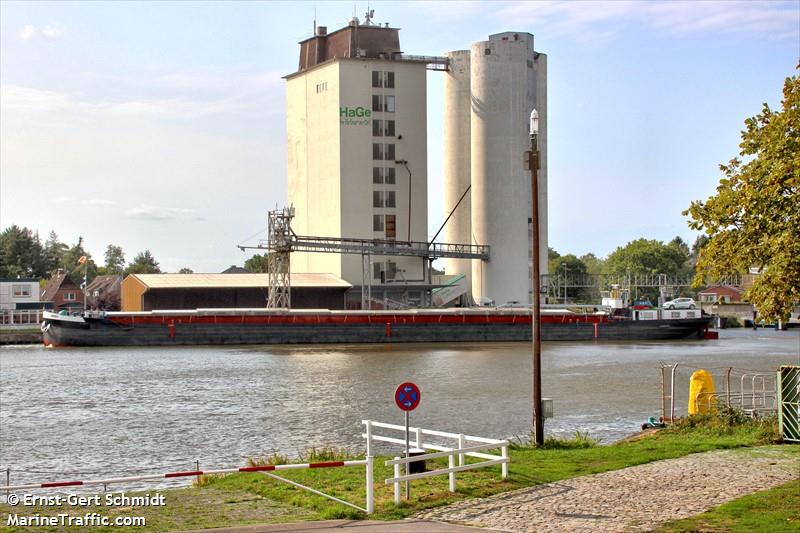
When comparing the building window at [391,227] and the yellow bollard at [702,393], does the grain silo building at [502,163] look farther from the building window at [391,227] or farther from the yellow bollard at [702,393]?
the yellow bollard at [702,393]

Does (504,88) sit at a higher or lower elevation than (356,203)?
higher

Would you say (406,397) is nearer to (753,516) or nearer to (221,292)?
(753,516)

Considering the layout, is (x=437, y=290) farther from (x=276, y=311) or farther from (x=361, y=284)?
(x=276, y=311)

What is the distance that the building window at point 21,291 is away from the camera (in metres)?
100

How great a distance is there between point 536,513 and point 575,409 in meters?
19.6

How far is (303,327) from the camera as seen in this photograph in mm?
71438

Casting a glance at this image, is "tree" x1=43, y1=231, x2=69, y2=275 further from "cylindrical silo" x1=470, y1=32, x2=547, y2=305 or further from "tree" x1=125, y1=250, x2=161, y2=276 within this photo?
"cylindrical silo" x1=470, y1=32, x2=547, y2=305

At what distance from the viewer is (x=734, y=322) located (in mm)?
118312

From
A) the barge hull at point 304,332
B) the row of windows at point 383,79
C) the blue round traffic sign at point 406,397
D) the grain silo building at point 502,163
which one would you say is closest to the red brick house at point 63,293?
the barge hull at point 304,332

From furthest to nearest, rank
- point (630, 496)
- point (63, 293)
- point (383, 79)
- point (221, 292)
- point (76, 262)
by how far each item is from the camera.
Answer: point (76, 262) < point (63, 293) < point (383, 79) < point (221, 292) < point (630, 496)

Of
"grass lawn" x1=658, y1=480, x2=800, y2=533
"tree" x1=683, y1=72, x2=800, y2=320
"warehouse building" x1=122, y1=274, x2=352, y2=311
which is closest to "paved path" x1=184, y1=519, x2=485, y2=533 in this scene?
"grass lawn" x1=658, y1=480, x2=800, y2=533

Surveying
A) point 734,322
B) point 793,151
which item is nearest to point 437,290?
point 734,322

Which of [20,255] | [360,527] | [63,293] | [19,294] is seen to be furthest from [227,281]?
[20,255]

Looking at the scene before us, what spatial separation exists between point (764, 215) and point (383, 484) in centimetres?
863
